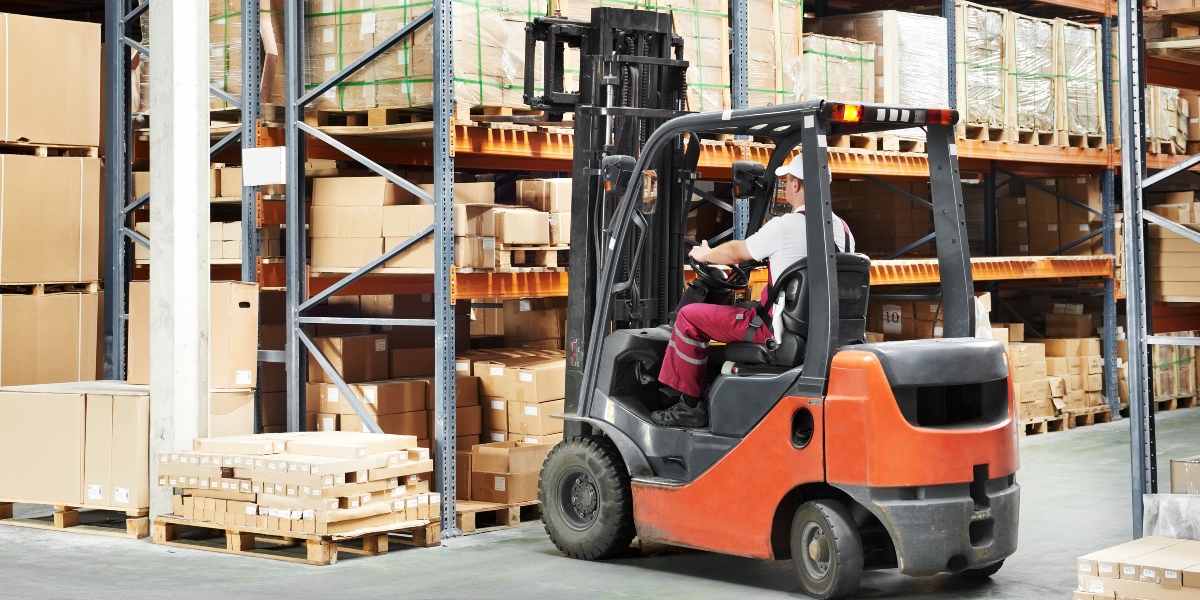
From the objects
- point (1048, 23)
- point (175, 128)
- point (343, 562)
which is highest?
point (1048, 23)

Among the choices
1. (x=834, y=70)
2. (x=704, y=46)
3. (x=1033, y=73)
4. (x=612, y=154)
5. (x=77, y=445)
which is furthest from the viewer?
(x=1033, y=73)

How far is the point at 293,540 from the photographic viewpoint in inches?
304

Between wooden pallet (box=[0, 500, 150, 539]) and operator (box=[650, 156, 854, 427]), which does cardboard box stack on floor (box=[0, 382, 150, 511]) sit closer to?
wooden pallet (box=[0, 500, 150, 539])

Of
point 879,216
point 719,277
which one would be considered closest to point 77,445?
point 719,277

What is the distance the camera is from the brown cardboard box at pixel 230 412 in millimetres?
8188

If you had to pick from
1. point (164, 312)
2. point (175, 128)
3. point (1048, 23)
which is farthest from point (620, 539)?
point (1048, 23)

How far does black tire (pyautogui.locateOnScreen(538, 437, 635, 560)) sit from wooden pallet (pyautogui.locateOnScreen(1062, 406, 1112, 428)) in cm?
736

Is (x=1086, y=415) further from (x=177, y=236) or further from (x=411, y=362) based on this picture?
(x=177, y=236)

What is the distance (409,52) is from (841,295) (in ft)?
9.81

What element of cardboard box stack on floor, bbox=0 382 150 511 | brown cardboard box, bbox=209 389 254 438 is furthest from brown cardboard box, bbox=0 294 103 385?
brown cardboard box, bbox=209 389 254 438

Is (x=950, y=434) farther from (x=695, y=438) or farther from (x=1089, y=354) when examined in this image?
(x=1089, y=354)

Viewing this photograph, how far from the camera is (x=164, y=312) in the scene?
25.4ft

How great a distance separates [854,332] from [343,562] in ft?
9.38

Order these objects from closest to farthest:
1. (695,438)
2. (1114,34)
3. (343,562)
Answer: (695,438)
(343,562)
(1114,34)
